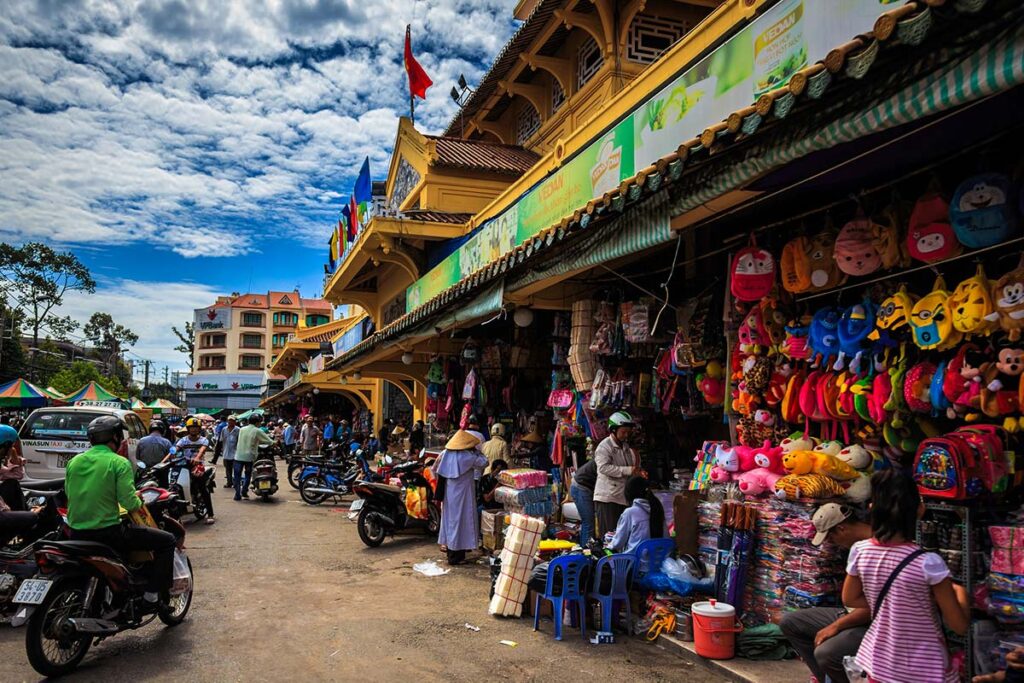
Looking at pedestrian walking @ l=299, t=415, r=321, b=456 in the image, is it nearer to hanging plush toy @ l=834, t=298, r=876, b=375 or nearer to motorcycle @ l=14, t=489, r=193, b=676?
motorcycle @ l=14, t=489, r=193, b=676

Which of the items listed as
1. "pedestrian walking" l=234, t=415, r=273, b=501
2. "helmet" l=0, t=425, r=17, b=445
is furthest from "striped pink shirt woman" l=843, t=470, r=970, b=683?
"pedestrian walking" l=234, t=415, r=273, b=501

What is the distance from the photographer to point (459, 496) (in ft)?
29.9

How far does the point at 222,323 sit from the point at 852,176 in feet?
325

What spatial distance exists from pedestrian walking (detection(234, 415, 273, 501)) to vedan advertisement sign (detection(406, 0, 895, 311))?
9.32 metres

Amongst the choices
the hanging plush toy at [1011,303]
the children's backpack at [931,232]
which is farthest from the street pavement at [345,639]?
the children's backpack at [931,232]

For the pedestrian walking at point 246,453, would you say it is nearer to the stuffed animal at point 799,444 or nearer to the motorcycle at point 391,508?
the motorcycle at point 391,508

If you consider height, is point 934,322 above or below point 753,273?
below

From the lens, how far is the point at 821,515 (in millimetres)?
4852

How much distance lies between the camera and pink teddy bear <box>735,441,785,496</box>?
5.61 m

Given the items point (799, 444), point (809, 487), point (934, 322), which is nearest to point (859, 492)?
point (809, 487)

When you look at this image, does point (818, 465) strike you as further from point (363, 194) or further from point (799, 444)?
point (363, 194)

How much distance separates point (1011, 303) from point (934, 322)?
0.53 m

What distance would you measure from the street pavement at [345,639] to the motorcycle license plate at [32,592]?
623 mm

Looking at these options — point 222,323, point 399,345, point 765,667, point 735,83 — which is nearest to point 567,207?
point 735,83
